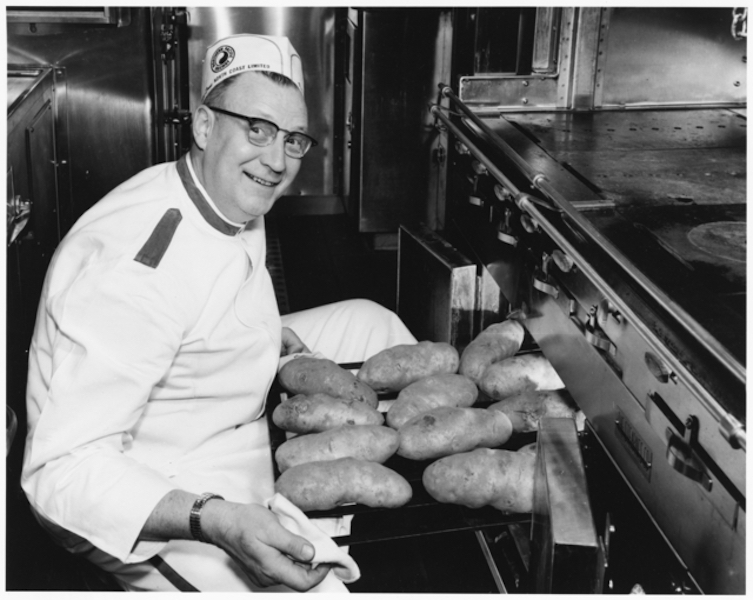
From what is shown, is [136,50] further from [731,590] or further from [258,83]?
[731,590]

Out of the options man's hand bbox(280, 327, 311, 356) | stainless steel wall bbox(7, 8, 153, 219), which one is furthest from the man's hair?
stainless steel wall bbox(7, 8, 153, 219)

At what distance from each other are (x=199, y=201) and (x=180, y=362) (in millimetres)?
356

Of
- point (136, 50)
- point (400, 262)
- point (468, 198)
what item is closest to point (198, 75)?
point (136, 50)

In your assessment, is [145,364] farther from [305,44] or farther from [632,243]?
[305,44]

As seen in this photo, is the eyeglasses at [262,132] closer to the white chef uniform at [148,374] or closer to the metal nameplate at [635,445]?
the white chef uniform at [148,374]

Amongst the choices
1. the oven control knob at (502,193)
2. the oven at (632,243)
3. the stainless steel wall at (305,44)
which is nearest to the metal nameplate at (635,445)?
the oven at (632,243)

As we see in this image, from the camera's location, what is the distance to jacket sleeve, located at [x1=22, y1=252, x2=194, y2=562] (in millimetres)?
1430

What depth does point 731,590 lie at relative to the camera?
1.24 metres

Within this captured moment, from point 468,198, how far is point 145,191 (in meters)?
1.34

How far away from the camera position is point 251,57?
1751 mm

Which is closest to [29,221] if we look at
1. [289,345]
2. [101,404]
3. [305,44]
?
[289,345]

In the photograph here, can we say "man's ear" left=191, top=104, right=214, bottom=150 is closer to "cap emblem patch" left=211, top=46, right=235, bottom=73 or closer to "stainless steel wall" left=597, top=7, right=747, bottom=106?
"cap emblem patch" left=211, top=46, right=235, bottom=73

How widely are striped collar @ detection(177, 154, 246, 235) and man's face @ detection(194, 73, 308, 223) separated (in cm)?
2

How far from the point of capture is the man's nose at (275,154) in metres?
1.78
